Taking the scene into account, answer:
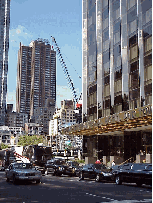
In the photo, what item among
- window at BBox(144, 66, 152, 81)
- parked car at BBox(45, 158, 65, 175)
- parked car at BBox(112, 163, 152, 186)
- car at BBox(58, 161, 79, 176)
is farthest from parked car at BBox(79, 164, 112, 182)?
window at BBox(144, 66, 152, 81)

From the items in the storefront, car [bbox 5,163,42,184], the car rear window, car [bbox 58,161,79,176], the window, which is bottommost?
car [bbox 58,161,79,176]

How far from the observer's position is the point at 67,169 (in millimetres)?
35625

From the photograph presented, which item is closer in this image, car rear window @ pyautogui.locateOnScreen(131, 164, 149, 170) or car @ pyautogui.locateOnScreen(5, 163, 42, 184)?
car rear window @ pyautogui.locateOnScreen(131, 164, 149, 170)

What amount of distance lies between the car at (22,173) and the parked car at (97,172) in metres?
5.56

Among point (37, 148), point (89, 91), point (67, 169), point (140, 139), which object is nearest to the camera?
point (67, 169)

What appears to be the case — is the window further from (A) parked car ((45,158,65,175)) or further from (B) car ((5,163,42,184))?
(B) car ((5,163,42,184))

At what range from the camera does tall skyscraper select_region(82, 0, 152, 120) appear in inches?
1727

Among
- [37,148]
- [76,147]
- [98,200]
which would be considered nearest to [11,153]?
[37,148]

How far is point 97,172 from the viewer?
28781mm

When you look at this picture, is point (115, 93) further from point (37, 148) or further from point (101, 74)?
point (37, 148)

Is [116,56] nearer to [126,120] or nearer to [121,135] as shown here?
[121,135]

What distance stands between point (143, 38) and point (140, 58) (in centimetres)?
266

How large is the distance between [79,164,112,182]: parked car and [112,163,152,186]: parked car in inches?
66.6

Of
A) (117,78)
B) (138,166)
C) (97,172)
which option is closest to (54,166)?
(97,172)
